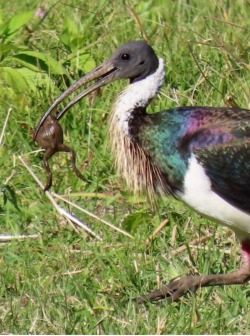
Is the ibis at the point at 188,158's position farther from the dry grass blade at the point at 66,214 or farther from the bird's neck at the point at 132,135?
the dry grass blade at the point at 66,214

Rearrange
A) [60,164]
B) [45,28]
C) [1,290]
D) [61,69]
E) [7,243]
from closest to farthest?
[1,290], [7,243], [60,164], [61,69], [45,28]

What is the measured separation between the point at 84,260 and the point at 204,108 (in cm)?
96

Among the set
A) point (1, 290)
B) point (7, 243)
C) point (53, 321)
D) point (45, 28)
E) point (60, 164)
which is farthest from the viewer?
point (45, 28)

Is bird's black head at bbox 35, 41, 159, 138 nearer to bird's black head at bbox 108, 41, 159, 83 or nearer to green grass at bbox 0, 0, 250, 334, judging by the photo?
bird's black head at bbox 108, 41, 159, 83

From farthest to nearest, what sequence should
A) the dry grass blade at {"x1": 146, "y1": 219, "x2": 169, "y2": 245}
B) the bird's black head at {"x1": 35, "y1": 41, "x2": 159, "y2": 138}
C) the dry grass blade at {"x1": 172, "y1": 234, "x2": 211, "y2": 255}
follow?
1. the dry grass blade at {"x1": 146, "y1": 219, "x2": 169, "y2": 245}
2. the dry grass blade at {"x1": 172, "y1": 234, "x2": 211, "y2": 255}
3. the bird's black head at {"x1": 35, "y1": 41, "x2": 159, "y2": 138}

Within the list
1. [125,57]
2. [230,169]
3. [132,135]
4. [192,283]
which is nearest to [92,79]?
[125,57]

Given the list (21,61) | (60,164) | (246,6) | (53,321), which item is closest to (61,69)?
(21,61)

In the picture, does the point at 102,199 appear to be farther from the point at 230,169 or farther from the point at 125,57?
the point at 230,169

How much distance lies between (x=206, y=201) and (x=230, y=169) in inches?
8.5

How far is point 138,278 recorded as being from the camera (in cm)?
613

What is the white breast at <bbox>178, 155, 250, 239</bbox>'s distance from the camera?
5.90 meters

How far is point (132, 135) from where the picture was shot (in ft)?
20.3

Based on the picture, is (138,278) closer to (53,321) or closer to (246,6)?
(53,321)

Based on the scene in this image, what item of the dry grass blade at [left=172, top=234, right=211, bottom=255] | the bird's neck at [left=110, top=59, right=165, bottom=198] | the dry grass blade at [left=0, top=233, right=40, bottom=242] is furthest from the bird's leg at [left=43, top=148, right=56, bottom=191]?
the dry grass blade at [left=172, top=234, right=211, bottom=255]
